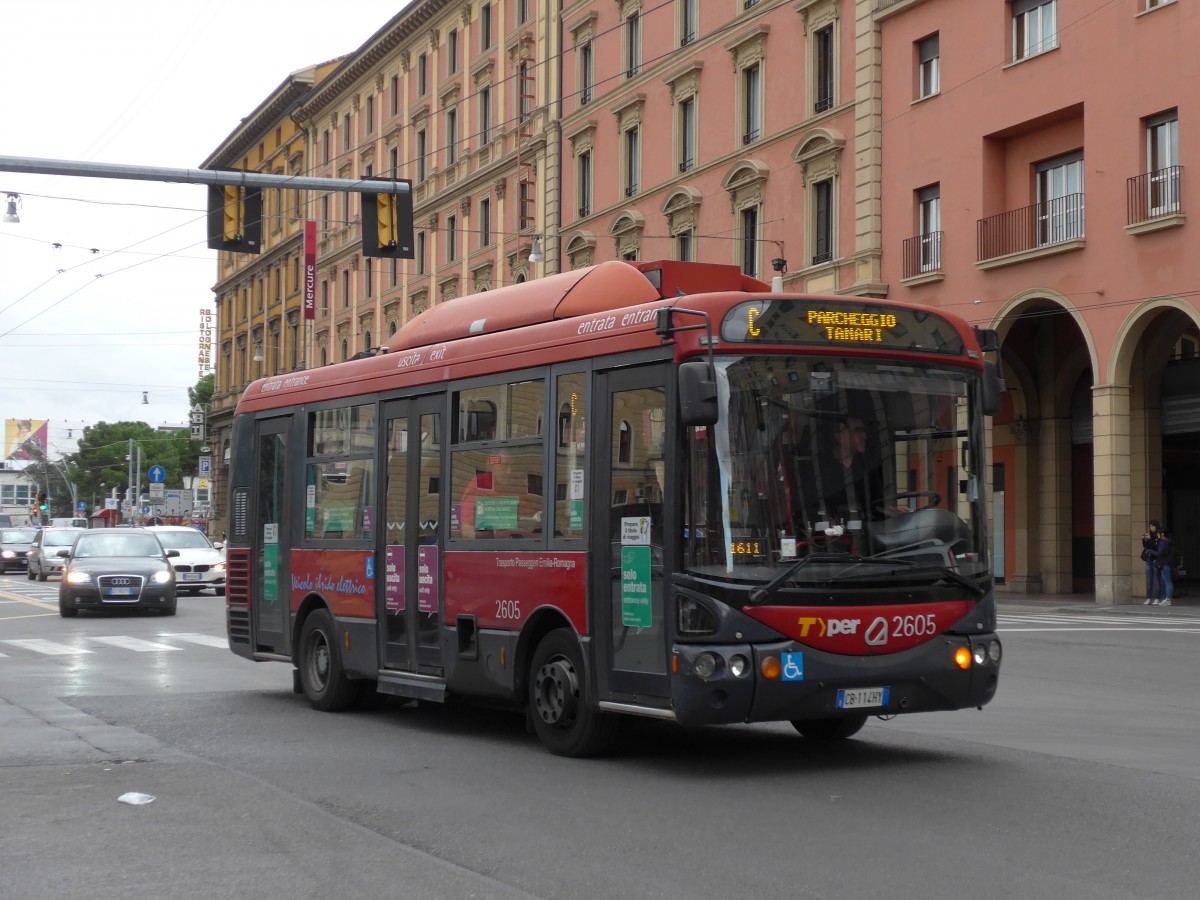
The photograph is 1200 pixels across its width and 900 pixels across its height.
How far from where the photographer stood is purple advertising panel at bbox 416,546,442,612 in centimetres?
1162

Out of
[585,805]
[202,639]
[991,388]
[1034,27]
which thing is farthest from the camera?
[1034,27]

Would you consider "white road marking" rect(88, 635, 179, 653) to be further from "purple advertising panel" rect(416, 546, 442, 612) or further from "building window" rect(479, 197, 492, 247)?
"building window" rect(479, 197, 492, 247)

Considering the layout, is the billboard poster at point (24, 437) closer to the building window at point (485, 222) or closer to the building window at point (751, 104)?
the building window at point (485, 222)

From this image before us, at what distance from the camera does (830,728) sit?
35.2 ft

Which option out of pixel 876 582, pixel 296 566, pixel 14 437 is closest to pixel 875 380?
pixel 876 582

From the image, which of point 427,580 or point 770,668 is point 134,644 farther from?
point 770,668

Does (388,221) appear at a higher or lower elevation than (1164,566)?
higher

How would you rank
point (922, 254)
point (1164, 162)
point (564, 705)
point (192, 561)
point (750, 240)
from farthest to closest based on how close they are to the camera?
point (750, 240) → point (192, 561) → point (922, 254) → point (1164, 162) → point (564, 705)

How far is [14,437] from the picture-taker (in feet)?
636

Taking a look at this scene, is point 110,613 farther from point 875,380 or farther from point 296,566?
point 875,380

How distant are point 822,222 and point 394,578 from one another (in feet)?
91.1

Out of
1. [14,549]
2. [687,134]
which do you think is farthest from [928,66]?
[14,549]

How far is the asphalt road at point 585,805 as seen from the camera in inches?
260

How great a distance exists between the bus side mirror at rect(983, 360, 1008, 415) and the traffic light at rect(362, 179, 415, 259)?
12.2 m
